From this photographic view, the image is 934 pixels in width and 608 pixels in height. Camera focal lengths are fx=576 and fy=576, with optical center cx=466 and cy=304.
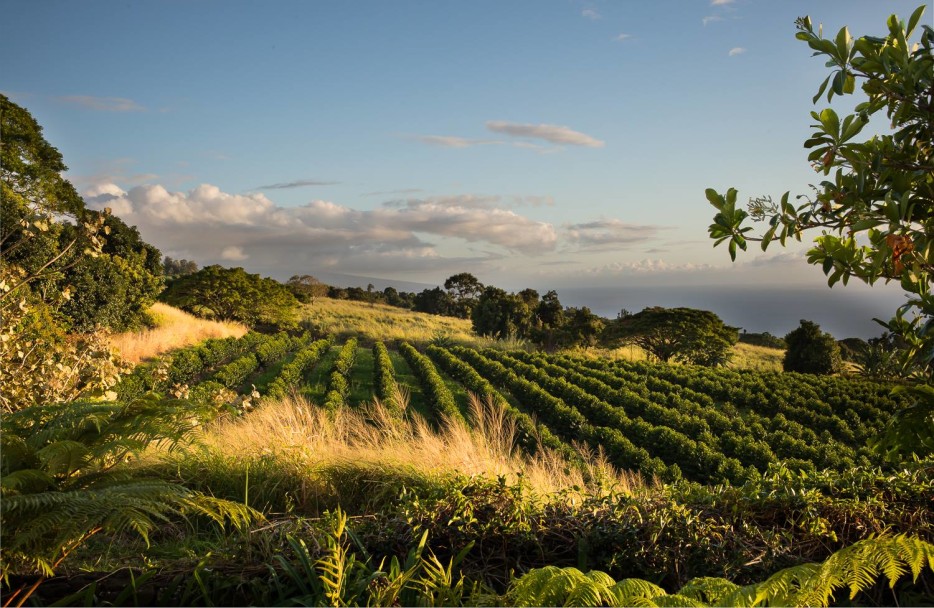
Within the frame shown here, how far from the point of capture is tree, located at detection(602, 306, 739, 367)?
29.0 metres

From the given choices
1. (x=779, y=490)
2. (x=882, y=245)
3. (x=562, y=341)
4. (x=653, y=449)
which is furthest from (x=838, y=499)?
(x=562, y=341)

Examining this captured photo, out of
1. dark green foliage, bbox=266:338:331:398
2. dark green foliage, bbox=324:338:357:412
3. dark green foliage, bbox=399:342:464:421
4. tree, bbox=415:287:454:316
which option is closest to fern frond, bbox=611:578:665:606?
dark green foliage, bbox=399:342:464:421

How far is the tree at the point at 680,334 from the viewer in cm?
2902

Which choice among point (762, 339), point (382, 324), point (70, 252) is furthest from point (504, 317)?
point (762, 339)

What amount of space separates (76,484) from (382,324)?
37.9 metres

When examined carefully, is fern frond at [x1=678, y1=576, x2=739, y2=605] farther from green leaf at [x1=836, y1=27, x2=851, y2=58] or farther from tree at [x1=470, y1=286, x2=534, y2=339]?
tree at [x1=470, y1=286, x2=534, y2=339]

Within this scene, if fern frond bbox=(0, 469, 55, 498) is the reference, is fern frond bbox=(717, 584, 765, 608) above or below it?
below

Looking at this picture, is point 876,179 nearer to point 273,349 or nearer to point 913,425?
point 913,425

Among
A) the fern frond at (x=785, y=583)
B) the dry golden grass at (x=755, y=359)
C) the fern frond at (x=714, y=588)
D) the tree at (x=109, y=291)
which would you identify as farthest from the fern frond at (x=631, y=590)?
the dry golden grass at (x=755, y=359)

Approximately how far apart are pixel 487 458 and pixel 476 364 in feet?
64.4

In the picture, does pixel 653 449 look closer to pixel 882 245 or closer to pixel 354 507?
pixel 354 507

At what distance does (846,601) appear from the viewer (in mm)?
2486

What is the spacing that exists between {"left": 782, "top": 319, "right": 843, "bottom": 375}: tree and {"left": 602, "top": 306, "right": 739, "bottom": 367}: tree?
13.9 ft

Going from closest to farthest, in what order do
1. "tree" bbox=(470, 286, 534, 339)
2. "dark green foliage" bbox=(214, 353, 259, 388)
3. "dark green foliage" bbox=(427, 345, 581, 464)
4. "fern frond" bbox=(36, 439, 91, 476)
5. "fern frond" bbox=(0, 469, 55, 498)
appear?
"fern frond" bbox=(0, 469, 55, 498), "fern frond" bbox=(36, 439, 91, 476), "dark green foliage" bbox=(427, 345, 581, 464), "dark green foliage" bbox=(214, 353, 259, 388), "tree" bbox=(470, 286, 534, 339)
